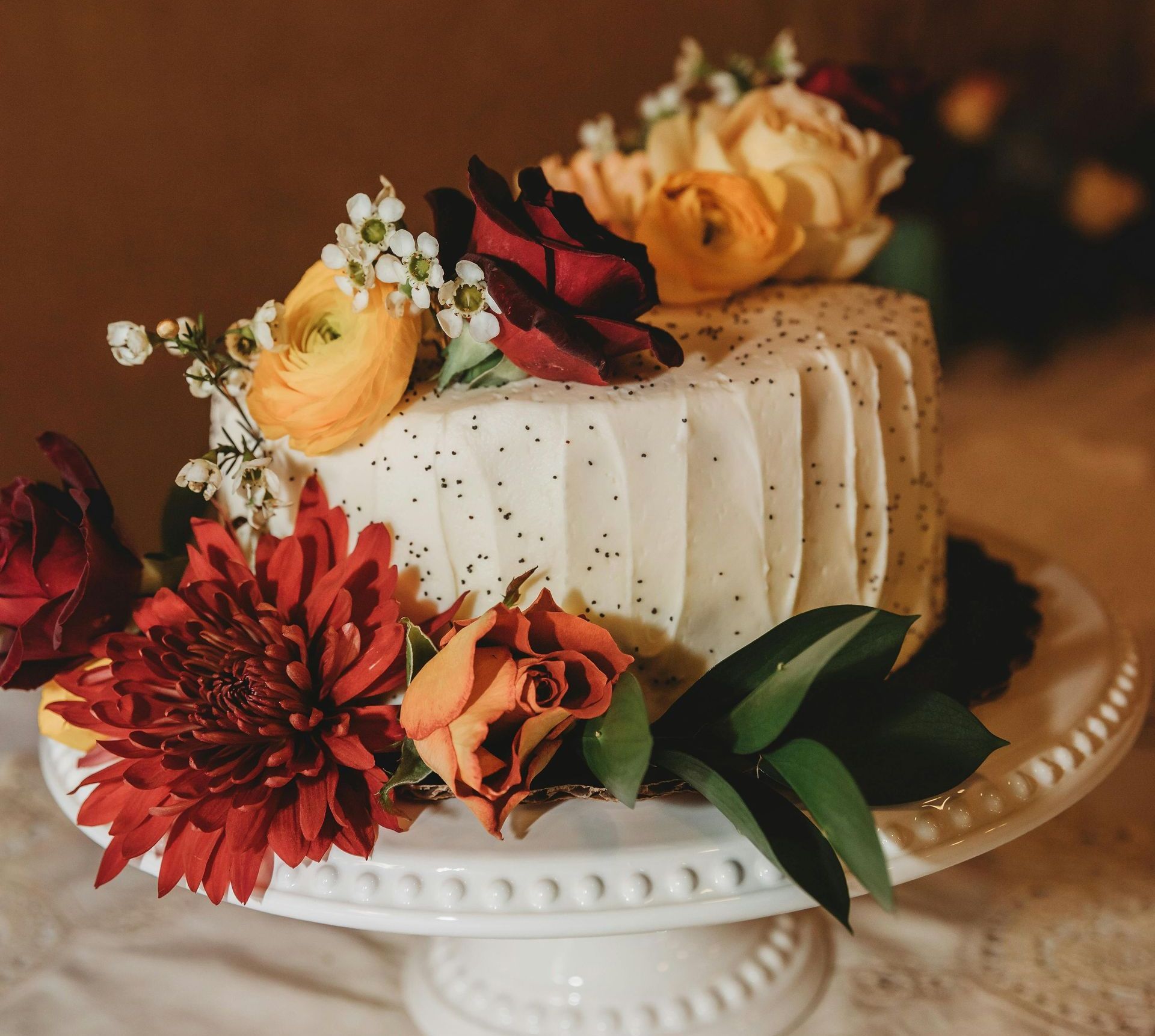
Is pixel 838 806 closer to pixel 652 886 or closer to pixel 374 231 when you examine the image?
pixel 652 886

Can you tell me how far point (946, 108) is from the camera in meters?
2.45

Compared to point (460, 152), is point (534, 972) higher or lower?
lower

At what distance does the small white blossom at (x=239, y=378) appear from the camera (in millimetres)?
746

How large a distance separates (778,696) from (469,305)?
312 millimetres

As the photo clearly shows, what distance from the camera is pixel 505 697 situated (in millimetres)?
597

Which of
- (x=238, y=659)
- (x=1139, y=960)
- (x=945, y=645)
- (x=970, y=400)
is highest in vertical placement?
(x=238, y=659)

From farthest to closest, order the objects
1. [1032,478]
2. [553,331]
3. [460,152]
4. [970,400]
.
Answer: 1. [970,400]
2. [1032,478]
3. [460,152]
4. [553,331]

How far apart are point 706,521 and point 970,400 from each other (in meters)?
2.15

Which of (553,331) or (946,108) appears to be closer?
(553,331)

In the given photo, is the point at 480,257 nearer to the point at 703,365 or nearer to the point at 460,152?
the point at 703,365

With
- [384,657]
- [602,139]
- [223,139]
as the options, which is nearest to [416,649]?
[384,657]

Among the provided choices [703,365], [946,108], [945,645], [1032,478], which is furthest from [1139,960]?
[946,108]

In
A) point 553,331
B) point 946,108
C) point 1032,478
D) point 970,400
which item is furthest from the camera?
point 970,400

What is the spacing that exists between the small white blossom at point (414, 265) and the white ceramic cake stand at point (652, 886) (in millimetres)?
347
